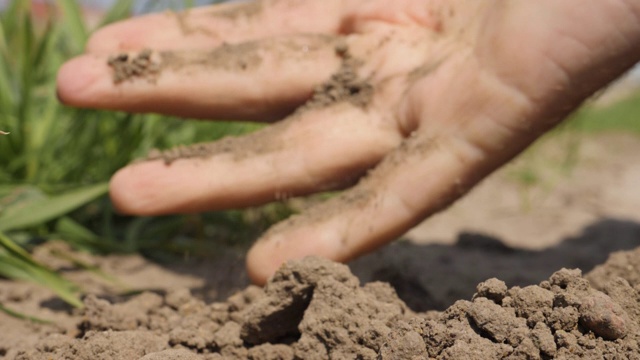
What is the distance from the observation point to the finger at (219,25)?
6.81ft

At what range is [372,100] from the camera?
1.93m

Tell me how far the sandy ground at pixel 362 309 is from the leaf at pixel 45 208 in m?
0.17

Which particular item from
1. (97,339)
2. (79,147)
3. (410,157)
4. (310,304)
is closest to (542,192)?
(410,157)

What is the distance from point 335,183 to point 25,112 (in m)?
0.97

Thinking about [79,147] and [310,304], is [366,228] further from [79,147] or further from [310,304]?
[79,147]

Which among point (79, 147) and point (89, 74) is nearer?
point (89, 74)

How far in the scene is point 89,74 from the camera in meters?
1.88

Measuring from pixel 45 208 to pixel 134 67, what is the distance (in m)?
0.46

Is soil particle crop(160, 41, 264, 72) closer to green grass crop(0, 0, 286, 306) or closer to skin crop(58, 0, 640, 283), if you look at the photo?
skin crop(58, 0, 640, 283)

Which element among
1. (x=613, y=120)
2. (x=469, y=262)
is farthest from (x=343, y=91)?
(x=613, y=120)

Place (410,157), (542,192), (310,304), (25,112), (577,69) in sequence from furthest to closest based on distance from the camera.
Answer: (542,192) < (25,112) < (410,157) < (577,69) < (310,304)

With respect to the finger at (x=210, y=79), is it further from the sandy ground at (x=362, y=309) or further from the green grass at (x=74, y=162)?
the sandy ground at (x=362, y=309)

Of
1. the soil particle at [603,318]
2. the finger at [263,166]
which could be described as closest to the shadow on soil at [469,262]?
the finger at [263,166]

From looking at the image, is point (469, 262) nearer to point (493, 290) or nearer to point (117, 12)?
point (493, 290)
